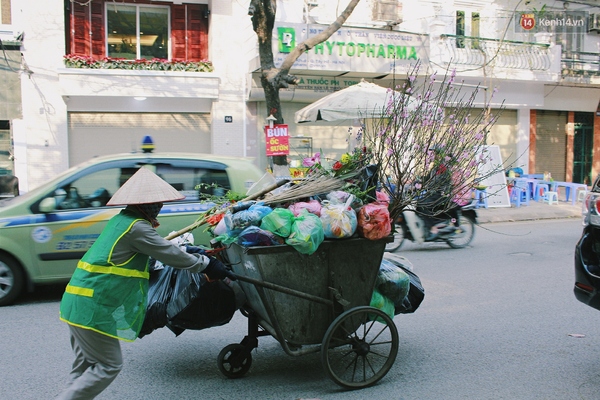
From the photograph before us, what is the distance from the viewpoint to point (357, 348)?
13.6 ft

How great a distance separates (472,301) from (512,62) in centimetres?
1355

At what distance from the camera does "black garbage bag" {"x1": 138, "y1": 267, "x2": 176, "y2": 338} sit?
13.0 feet

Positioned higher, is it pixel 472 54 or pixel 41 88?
pixel 472 54

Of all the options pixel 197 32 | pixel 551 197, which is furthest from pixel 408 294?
pixel 197 32

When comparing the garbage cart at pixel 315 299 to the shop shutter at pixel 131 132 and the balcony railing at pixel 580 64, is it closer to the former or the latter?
the shop shutter at pixel 131 132

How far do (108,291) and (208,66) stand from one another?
13780 millimetres

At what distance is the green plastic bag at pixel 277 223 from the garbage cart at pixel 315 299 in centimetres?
10

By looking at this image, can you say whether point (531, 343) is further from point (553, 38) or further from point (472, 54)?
point (553, 38)

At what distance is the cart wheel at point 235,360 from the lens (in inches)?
167

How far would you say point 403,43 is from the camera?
53.1ft

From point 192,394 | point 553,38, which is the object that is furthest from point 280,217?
point 553,38

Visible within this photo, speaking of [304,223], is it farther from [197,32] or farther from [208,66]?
[197,32]

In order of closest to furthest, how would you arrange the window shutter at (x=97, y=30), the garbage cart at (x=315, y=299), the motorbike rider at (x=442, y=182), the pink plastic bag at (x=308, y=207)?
the garbage cart at (x=315, y=299) → the pink plastic bag at (x=308, y=207) → the motorbike rider at (x=442, y=182) → the window shutter at (x=97, y=30)

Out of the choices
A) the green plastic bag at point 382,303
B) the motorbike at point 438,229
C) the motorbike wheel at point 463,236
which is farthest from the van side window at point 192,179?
the motorbike wheel at point 463,236
